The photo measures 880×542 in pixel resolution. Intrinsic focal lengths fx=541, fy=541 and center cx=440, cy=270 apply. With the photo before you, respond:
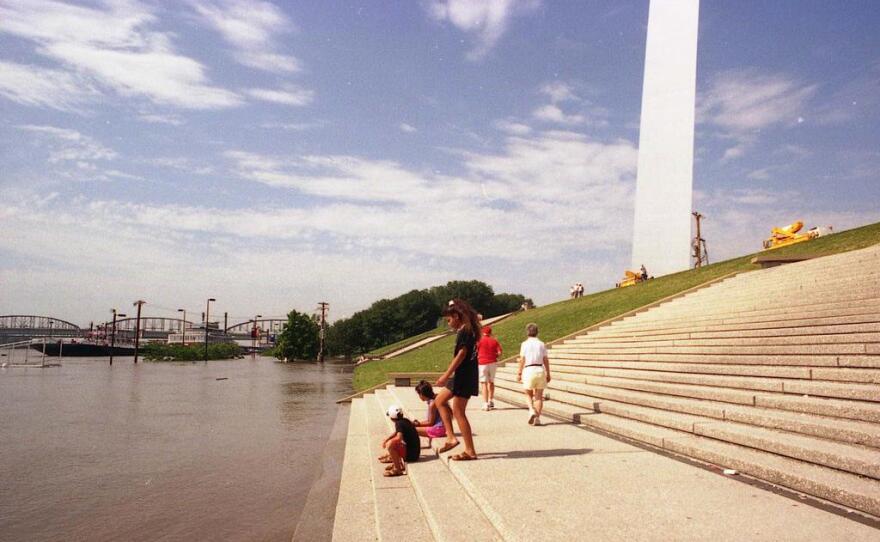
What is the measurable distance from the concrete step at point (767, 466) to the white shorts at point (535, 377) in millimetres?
1166

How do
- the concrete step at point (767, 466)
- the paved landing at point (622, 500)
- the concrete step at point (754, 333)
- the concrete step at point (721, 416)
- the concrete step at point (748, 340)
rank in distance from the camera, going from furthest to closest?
the concrete step at point (754, 333) < the concrete step at point (748, 340) < the concrete step at point (721, 416) < the concrete step at point (767, 466) < the paved landing at point (622, 500)

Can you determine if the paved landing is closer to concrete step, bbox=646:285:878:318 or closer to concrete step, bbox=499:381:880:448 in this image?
concrete step, bbox=499:381:880:448

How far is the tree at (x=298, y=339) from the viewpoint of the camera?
69.9 m

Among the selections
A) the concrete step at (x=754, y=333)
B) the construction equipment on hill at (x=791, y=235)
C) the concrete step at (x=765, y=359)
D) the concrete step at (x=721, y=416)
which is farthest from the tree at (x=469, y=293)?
the concrete step at (x=721, y=416)

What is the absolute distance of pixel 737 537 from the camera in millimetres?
3465

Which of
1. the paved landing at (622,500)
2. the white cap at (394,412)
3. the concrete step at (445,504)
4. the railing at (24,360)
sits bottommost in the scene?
the railing at (24,360)

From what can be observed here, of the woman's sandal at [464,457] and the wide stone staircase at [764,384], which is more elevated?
the wide stone staircase at [764,384]

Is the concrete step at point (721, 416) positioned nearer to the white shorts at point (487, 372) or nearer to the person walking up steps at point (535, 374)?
the person walking up steps at point (535, 374)

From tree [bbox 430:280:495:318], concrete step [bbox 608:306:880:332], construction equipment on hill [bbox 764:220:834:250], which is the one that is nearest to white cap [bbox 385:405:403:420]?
concrete step [bbox 608:306:880:332]

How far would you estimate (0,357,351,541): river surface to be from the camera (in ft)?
19.6

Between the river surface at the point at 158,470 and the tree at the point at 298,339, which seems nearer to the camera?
the river surface at the point at 158,470

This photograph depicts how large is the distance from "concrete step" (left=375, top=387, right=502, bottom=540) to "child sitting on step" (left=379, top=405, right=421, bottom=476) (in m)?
0.12

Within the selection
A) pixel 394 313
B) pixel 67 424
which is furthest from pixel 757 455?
pixel 394 313

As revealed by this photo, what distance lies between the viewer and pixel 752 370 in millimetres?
8047
